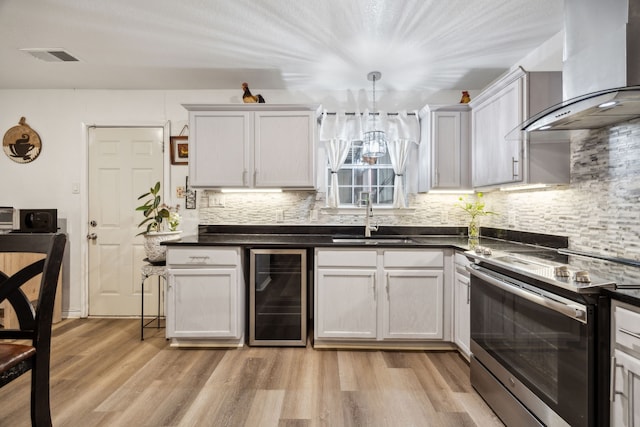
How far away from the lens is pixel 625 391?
1.13 m

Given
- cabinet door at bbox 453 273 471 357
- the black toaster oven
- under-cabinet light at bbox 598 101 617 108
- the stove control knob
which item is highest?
under-cabinet light at bbox 598 101 617 108

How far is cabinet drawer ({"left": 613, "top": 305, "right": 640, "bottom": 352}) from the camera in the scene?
110 centimetres

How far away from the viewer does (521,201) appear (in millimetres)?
2701

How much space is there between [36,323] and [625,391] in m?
2.17

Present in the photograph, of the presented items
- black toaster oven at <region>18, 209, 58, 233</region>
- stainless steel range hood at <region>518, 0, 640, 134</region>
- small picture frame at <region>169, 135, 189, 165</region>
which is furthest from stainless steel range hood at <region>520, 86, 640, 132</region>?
black toaster oven at <region>18, 209, 58, 233</region>

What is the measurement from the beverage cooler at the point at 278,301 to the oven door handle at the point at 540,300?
4.57 ft

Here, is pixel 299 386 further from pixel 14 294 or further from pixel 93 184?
pixel 93 184

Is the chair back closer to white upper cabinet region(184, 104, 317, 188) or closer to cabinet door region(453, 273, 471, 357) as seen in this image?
Answer: white upper cabinet region(184, 104, 317, 188)

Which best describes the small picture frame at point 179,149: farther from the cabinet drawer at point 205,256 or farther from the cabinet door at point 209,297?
the cabinet door at point 209,297

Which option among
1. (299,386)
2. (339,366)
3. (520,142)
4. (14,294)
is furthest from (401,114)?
(14,294)

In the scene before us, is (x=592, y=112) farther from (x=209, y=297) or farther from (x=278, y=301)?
(x=209, y=297)

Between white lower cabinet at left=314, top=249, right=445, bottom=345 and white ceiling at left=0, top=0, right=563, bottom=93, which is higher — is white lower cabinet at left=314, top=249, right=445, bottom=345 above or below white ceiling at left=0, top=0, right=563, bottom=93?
below

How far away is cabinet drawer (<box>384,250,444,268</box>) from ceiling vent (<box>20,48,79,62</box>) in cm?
308

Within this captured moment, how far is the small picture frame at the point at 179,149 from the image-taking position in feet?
11.2
